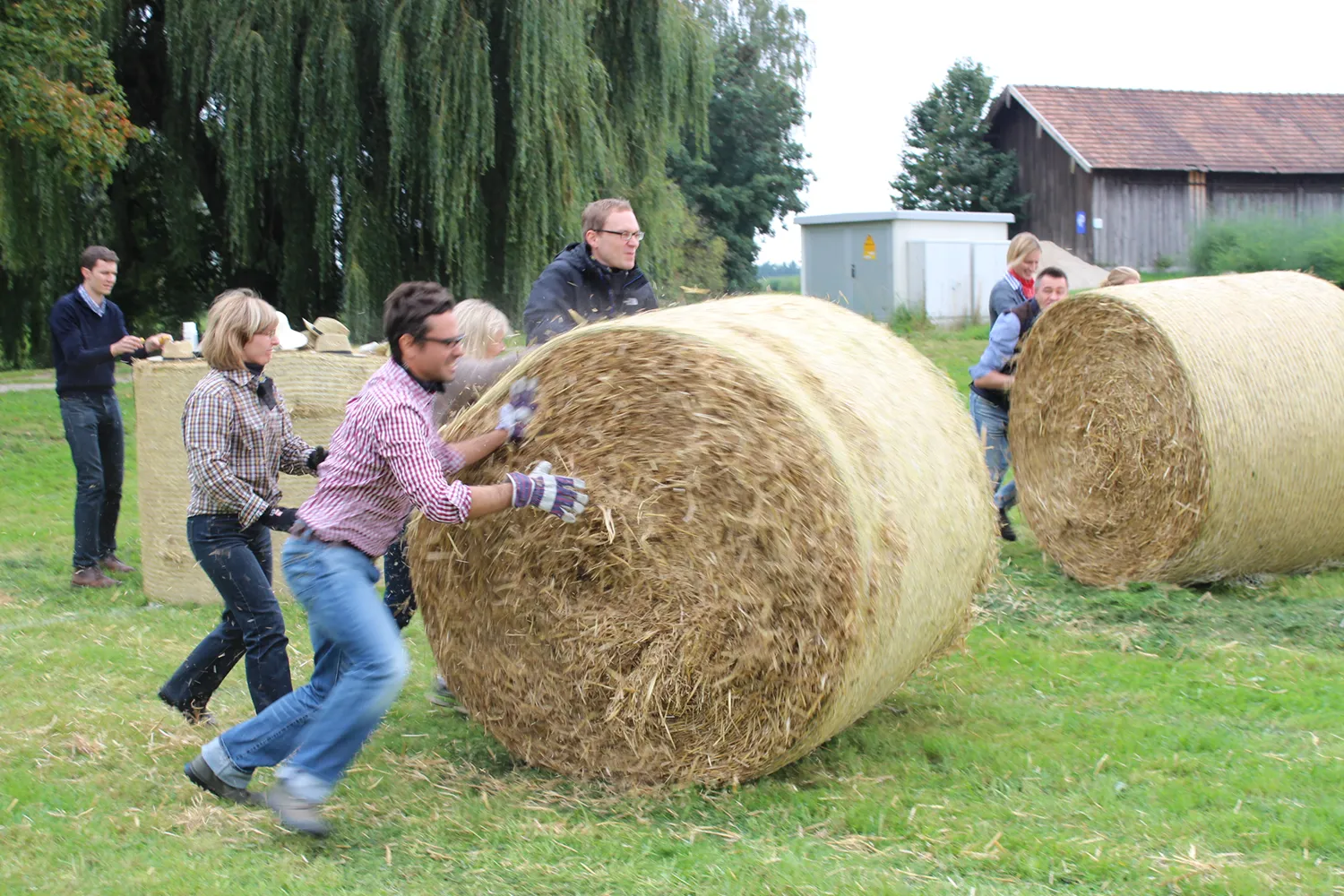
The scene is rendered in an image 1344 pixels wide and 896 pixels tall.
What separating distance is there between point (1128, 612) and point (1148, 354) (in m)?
1.48

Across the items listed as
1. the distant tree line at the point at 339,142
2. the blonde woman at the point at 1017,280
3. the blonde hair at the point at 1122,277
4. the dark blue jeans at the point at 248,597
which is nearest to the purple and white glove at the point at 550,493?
the dark blue jeans at the point at 248,597

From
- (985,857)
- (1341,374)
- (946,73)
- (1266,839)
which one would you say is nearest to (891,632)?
(985,857)

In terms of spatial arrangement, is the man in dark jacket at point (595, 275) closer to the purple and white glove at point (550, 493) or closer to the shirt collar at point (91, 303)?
the purple and white glove at point (550, 493)

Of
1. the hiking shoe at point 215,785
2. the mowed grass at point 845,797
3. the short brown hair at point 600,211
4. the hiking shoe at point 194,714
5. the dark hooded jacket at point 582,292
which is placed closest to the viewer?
the mowed grass at point 845,797

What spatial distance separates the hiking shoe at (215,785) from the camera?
14.7 feet

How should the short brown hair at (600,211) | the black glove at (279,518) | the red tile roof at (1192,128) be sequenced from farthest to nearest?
A: the red tile roof at (1192,128) < the short brown hair at (600,211) < the black glove at (279,518)

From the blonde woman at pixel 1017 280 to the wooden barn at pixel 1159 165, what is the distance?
23902mm

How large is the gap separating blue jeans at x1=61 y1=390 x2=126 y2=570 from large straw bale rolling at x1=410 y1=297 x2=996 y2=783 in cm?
414

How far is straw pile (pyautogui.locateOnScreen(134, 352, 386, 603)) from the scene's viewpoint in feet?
24.0

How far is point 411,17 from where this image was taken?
14633mm

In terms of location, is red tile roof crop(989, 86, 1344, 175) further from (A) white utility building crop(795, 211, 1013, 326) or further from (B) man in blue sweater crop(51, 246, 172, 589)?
(B) man in blue sweater crop(51, 246, 172, 589)

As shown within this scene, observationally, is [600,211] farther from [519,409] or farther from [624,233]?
[519,409]

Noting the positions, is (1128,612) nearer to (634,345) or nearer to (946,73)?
(634,345)

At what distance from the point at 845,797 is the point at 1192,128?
3336cm
